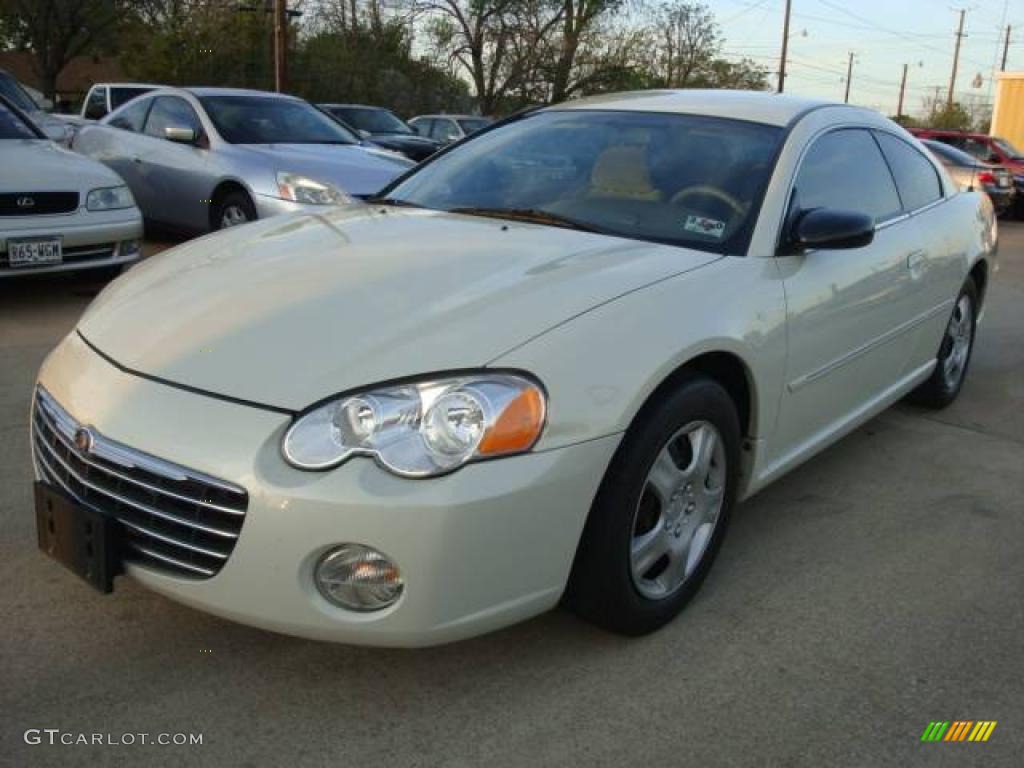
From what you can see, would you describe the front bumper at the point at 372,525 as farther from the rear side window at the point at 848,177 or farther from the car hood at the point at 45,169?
the car hood at the point at 45,169

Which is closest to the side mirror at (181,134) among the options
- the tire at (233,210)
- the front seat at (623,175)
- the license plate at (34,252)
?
the tire at (233,210)

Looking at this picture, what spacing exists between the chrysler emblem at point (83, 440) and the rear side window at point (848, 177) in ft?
7.49

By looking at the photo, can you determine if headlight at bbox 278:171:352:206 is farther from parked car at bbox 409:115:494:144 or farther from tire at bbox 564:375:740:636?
parked car at bbox 409:115:494:144

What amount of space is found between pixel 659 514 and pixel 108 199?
516cm

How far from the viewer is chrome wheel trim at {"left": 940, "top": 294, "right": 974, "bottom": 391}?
15.5 ft

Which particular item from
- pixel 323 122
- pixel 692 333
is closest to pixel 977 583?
pixel 692 333

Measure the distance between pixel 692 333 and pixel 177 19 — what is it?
30427 millimetres

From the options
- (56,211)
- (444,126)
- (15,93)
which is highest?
(15,93)

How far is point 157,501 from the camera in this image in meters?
2.18

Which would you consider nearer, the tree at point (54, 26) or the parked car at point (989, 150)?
the parked car at point (989, 150)

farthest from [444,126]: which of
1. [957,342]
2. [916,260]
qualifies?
[916,260]

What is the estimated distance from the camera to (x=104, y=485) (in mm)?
2262

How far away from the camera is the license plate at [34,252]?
5.79 meters

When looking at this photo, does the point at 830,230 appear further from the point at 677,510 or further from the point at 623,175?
the point at 677,510
